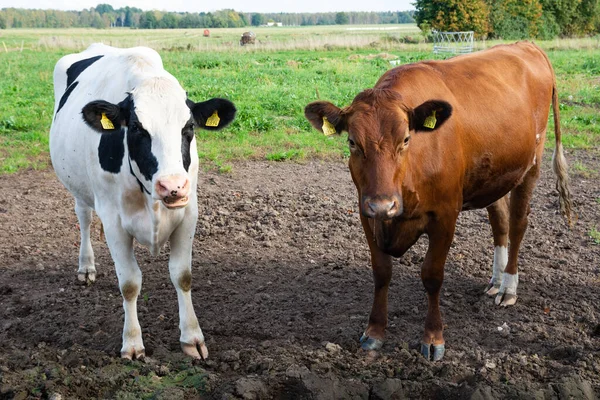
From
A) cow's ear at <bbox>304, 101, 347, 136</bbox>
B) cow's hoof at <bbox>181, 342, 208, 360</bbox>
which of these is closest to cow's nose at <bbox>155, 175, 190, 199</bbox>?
cow's ear at <bbox>304, 101, 347, 136</bbox>

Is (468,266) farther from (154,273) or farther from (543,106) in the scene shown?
(154,273)

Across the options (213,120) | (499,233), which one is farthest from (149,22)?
(213,120)

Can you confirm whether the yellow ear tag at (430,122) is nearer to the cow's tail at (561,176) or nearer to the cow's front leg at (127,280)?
the cow's front leg at (127,280)

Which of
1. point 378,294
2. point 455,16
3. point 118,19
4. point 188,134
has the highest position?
point 118,19

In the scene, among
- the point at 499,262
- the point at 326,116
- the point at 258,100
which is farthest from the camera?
the point at 258,100

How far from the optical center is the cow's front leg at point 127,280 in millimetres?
4543

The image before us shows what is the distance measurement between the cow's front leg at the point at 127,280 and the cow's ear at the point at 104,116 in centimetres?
70

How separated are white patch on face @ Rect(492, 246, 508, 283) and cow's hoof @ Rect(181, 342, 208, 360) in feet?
8.79

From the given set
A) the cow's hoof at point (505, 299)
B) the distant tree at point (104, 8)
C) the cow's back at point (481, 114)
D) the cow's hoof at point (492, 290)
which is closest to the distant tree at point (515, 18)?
the cow's back at point (481, 114)

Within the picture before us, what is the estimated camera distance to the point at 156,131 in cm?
→ 409

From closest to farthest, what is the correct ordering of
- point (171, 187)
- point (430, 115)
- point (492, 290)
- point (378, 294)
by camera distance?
A: point (171, 187), point (430, 115), point (378, 294), point (492, 290)

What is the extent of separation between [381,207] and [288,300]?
190cm

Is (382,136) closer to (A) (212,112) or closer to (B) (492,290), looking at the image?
(A) (212,112)

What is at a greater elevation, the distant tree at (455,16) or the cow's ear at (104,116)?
the distant tree at (455,16)
